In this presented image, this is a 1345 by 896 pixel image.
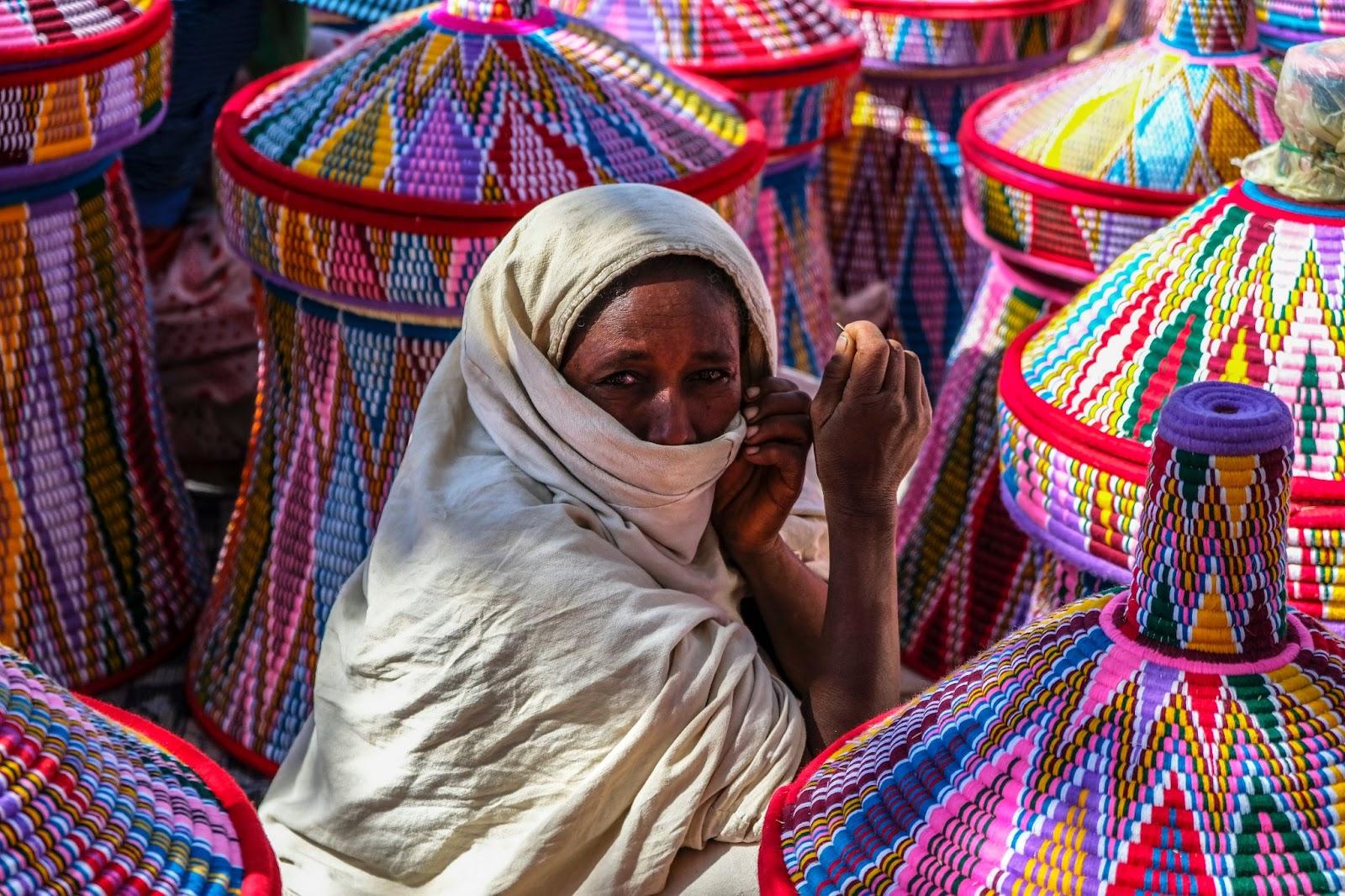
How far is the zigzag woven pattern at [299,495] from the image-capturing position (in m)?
2.91

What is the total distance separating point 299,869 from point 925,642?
1253mm

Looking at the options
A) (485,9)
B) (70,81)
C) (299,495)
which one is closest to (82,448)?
(299,495)

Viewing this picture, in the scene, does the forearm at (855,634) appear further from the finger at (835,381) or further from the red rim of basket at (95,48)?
the red rim of basket at (95,48)

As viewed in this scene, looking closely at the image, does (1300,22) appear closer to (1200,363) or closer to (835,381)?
(1200,363)

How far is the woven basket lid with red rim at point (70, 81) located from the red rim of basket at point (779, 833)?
1910 millimetres

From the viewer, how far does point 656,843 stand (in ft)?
6.46

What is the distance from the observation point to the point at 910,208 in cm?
426

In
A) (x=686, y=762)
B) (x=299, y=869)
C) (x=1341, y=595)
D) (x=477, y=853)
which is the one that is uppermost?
(x=1341, y=595)

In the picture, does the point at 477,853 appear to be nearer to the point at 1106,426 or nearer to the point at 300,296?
the point at 1106,426

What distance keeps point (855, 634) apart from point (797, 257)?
172 cm

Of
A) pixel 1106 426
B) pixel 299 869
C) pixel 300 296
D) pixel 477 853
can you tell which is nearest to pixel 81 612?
pixel 300 296

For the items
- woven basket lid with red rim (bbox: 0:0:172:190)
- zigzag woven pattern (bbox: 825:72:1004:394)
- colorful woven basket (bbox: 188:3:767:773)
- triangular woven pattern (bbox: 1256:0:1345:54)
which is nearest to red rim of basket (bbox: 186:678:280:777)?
colorful woven basket (bbox: 188:3:767:773)

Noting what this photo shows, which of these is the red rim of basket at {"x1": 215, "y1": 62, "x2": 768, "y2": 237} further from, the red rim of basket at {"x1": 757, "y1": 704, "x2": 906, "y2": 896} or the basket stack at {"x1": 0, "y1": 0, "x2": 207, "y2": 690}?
the red rim of basket at {"x1": 757, "y1": 704, "x2": 906, "y2": 896}

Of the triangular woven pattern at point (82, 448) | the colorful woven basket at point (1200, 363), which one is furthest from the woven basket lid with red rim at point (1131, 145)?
the triangular woven pattern at point (82, 448)
